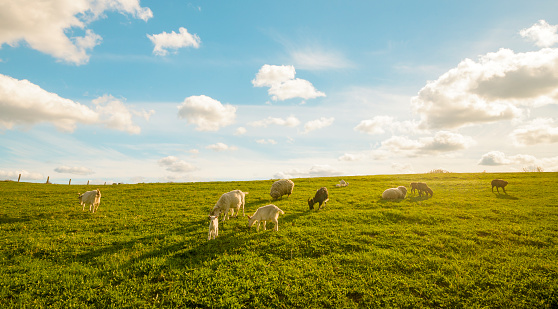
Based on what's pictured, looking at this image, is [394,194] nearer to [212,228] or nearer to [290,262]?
[290,262]

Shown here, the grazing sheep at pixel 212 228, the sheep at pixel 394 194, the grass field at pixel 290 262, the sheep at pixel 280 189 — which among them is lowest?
the grass field at pixel 290 262

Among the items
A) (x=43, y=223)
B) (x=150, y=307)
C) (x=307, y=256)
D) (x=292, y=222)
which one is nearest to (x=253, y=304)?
(x=150, y=307)

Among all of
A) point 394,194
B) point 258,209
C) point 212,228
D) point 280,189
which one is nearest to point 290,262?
point 258,209

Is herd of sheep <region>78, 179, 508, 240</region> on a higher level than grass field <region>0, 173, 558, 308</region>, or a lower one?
higher

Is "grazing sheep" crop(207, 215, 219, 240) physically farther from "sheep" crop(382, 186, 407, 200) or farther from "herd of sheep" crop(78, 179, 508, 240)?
"sheep" crop(382, 186, 407, 200)

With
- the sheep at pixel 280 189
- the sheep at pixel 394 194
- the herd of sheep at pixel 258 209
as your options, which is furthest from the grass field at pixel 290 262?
the sheep at pixel 280 189

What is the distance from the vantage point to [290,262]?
9.86 m

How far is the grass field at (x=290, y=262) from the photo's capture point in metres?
7.66

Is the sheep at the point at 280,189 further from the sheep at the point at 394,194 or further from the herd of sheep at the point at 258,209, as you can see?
the sheep at the point at 394,194

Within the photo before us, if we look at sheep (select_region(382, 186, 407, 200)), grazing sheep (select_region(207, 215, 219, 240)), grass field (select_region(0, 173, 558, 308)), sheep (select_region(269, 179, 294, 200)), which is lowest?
grass field (select_region(0, 173, 558, 308))

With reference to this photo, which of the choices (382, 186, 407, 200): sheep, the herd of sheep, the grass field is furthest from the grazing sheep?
(382, 186, 407, 200): sheep

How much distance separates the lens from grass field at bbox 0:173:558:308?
7.66 metres

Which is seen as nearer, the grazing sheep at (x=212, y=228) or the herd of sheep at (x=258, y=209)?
the grazing sheep at (x=212, y=228)

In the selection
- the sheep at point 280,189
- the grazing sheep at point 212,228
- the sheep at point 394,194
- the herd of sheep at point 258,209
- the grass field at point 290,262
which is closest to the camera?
the grass field at point 290,262
